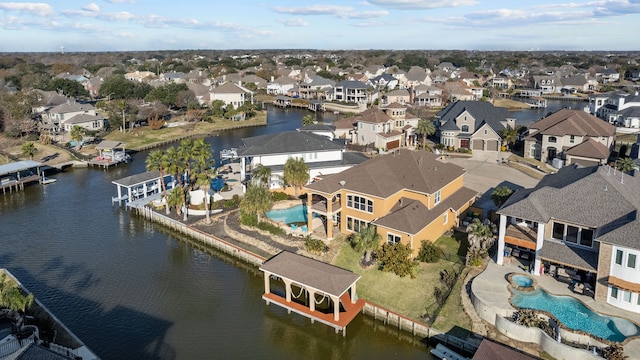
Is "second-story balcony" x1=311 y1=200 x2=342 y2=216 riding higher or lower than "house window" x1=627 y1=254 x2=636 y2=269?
lower

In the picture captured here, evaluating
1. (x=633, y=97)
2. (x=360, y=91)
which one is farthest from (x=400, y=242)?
(x=360, y=91)

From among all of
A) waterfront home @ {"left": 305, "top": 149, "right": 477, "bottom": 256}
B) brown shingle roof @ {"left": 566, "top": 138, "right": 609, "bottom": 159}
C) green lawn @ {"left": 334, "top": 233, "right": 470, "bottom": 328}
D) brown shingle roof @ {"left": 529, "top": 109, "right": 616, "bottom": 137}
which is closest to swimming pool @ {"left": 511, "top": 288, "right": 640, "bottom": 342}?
green lawn @ {"left": 334, "top": 233, "right": 470, "bottom": 328}

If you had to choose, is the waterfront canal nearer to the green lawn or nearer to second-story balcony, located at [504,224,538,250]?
the green lawn

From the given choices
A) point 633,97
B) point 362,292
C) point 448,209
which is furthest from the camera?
point 633,97

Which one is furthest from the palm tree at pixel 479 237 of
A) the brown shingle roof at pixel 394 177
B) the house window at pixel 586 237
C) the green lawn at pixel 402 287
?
the house window at pixel 586 237

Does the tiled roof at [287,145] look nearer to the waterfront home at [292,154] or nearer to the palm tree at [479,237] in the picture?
the waterfront home at [292,154]

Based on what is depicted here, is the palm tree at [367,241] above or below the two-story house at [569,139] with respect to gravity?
below

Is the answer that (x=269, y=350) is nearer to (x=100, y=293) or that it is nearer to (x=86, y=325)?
(x=86, y=325)
